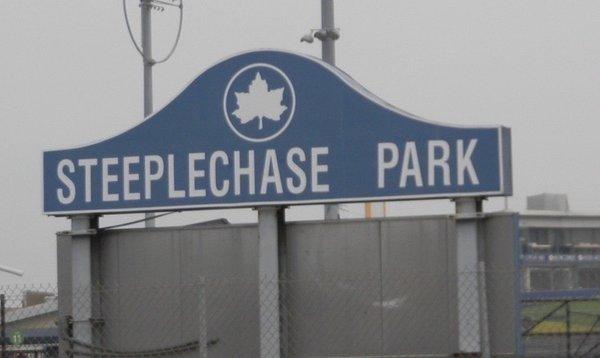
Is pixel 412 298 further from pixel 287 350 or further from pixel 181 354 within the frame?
pixel 181 354

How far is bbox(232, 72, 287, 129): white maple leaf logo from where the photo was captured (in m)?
11.6

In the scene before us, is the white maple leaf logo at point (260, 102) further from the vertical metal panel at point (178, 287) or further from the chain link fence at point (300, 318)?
the chain link fence at point (300, 318)

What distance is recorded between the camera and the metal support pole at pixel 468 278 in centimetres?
1094

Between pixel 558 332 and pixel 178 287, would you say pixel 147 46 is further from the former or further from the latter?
pixel 178 287

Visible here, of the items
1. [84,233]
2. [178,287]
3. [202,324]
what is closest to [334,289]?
[202,324]

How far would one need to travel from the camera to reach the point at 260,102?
1161cm

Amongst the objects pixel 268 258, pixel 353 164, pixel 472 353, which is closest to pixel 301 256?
pixel 268 258

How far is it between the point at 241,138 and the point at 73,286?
2.23 m

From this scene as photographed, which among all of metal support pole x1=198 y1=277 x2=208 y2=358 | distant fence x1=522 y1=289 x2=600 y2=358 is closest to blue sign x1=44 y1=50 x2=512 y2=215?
metal support pole x1=198 y1=277 x2=208 y2=358

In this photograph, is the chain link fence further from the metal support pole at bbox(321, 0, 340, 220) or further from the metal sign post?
the metal support pole at bbox(321, 0, 340, 220)

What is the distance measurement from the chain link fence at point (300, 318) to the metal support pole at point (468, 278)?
1 cm

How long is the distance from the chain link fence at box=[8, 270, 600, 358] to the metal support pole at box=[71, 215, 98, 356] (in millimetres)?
13

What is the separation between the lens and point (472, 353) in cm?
1095

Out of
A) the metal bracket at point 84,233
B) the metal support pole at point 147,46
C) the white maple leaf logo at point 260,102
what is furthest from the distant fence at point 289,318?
the metal support pole at point 147,46
